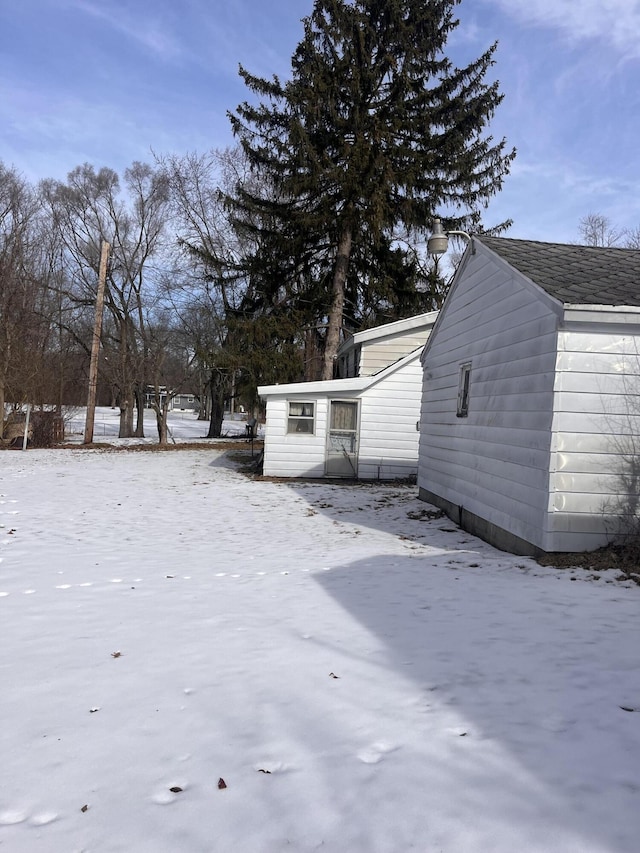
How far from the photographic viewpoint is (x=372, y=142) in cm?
1741

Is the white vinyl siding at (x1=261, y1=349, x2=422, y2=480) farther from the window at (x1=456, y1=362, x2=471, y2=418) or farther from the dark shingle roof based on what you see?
the dark shingle roof

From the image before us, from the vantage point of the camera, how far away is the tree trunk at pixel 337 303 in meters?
18.6

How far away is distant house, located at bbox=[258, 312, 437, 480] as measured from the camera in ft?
46.7

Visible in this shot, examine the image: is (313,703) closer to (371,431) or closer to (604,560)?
(604,560)

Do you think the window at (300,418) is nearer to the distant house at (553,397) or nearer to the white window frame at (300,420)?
the white window frame at (300,420)

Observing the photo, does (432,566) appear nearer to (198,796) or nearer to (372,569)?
(372,569)

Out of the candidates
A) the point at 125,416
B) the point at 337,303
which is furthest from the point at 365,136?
the point at 125,416

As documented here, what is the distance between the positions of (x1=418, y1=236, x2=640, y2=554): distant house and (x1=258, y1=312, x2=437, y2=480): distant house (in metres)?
5.77

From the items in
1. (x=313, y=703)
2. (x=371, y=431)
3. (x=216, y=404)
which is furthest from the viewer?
(x=216, y=404)

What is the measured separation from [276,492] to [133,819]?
32.7 feet

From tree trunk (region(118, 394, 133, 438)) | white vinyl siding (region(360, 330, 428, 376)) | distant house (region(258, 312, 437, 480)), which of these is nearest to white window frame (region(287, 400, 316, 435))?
distant house (region(258, 312, 437, 480))

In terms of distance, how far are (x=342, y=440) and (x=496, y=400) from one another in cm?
716

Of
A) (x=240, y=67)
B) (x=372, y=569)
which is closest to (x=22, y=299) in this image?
(x=240, y=67)

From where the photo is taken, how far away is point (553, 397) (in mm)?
5957
